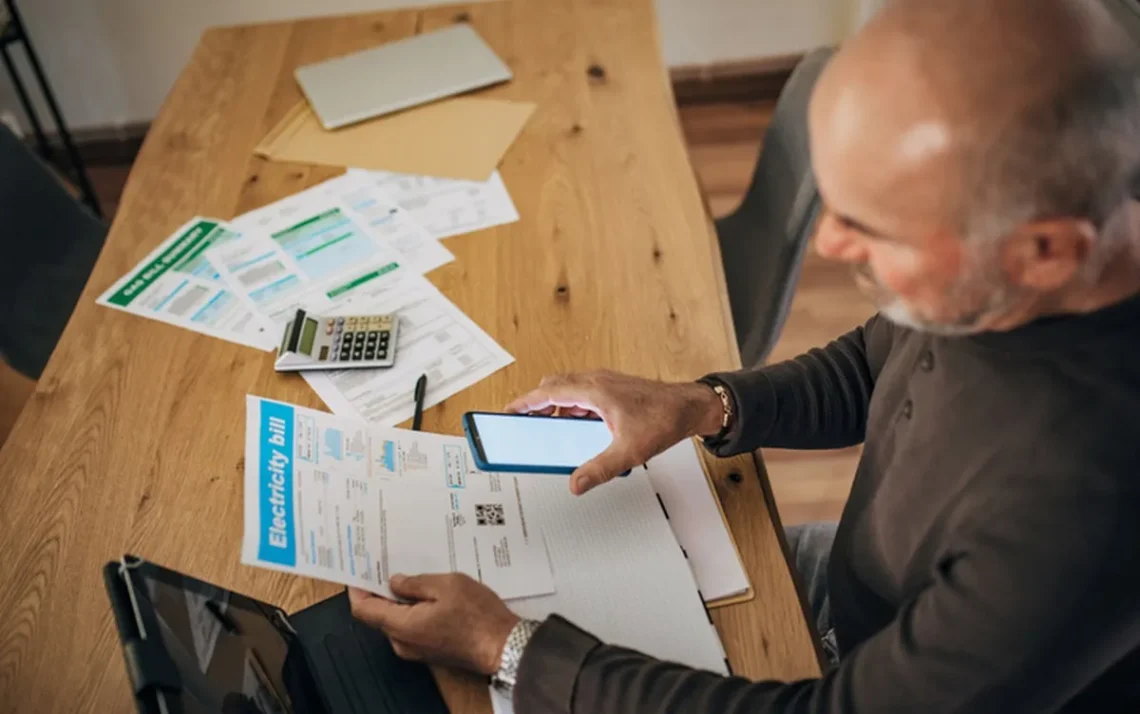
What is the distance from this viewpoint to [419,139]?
5.18ft

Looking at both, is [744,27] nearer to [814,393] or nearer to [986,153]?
[814,393]

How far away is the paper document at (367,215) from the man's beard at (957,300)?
0.71 m

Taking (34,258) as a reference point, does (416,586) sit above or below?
above

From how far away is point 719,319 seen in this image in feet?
4.07

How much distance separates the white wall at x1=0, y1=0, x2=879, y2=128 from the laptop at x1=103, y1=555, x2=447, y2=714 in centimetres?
223

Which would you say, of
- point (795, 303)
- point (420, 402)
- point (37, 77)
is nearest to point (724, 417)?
point (420, 402)

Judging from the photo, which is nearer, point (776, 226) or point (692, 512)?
point (692, 512)

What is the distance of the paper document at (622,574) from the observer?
0.90 meters

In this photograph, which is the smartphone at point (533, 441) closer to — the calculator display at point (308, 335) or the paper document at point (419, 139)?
the calculator display at point (308, 335)

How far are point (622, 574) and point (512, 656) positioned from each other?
5.7 inches

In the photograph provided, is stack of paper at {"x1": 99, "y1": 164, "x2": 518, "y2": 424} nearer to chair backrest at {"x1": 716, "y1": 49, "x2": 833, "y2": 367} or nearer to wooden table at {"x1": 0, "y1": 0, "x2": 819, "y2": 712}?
wooden table at {"x1": 0, "y1": 0, "x2": 819, "y2": 712}

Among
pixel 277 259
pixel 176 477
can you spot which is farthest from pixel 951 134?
pixel 277 259

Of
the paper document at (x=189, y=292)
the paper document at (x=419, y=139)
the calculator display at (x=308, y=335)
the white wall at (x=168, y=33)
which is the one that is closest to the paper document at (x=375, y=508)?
the calculator display at (x=308, y=335)

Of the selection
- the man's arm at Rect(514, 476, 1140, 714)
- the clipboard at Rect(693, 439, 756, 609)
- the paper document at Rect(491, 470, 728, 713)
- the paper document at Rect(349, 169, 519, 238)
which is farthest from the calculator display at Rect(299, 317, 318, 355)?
the man's arm at Rect(514, 476, 1140, 714)
